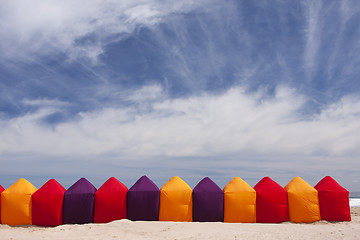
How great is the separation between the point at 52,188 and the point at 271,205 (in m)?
8.10

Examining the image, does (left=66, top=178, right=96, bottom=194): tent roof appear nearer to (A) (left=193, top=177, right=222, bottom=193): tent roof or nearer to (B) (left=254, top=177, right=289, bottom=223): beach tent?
(A) (left=193, top=177, right=222, bottom=193): tent roof

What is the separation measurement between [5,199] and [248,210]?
8988 millimetres

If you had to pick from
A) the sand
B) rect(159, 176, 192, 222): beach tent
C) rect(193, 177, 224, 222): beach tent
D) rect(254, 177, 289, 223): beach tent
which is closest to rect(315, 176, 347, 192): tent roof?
rect(254, 177, 289, 223): beach tent

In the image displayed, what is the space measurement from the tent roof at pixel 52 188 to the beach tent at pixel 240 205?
613 cm

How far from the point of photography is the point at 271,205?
12789 millimetres

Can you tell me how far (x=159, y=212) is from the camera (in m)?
12.7

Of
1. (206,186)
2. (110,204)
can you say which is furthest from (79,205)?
(206,186)

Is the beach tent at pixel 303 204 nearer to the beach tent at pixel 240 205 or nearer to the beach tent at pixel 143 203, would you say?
the beach tent at pixel 240 205

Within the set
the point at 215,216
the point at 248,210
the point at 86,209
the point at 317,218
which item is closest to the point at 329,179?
the point at 317,218

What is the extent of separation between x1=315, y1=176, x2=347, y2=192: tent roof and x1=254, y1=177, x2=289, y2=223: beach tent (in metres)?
1.51

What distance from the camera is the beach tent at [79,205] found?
1277cm

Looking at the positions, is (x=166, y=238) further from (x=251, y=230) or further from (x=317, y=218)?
(x=317, y=218)

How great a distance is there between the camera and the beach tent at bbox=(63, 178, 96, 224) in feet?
41.9

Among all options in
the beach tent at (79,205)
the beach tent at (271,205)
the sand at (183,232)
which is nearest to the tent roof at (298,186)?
the beach tent at (271,205)
